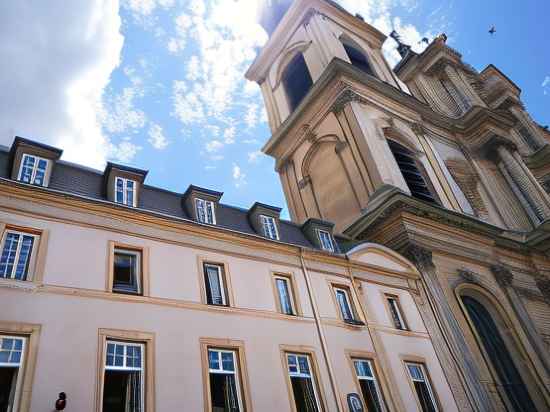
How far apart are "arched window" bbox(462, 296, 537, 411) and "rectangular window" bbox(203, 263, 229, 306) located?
1091 centimetres

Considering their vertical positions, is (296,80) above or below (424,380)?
above

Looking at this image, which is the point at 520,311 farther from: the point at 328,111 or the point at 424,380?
the point at 328,111

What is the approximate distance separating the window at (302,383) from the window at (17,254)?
662 cm

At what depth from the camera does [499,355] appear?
19.3 m

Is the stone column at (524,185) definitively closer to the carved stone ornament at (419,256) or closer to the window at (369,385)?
the carved stone ornament at (419,256)

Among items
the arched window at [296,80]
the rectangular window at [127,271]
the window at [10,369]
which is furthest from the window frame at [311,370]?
the arched window at [296,80]

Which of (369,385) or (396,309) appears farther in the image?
(396,309)

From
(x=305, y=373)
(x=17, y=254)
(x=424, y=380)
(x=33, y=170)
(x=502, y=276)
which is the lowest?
(x=305, y=373)

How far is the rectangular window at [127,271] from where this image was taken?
1167 centimetres

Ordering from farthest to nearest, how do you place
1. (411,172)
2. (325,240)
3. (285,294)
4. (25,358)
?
(411,172) < (325,240) < (285,294) < (25,358)

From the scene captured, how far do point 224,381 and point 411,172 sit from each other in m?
18.0

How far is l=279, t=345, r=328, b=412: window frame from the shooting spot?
12.1 m

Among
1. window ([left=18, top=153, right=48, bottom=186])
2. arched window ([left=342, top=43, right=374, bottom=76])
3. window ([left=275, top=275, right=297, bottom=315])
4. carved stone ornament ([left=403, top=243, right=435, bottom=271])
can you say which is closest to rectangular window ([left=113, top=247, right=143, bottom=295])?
window ([left=18, top=153, right=48, bottom=186])

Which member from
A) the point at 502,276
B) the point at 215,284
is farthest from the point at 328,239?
the point at 502,276
